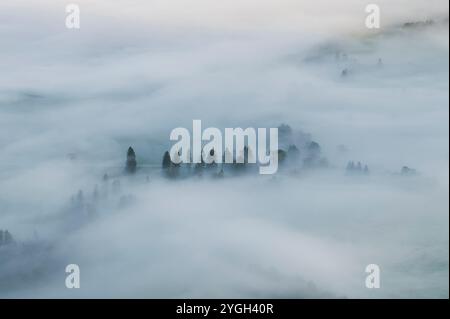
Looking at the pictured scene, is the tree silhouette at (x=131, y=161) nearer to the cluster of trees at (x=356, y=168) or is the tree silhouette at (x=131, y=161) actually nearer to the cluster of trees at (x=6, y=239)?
the cluster of trees at (x=6, y=239)

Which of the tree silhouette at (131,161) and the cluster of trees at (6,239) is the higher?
the tree silhouette at (131,161)

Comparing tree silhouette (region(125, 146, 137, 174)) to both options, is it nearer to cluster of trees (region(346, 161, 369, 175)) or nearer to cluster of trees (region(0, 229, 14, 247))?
Result: cluster of trees (region(0, 229, 14, 247))

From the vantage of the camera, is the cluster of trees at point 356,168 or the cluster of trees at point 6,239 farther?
the cluster of trees at point 356,168

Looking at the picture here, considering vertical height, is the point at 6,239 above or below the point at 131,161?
below

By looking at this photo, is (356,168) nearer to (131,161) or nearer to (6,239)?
(131,161)

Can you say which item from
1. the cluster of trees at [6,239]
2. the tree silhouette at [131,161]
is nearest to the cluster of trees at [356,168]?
the tree silhouette at [131,161]

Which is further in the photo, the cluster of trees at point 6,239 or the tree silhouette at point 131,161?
the tree silhouette at point 131,161

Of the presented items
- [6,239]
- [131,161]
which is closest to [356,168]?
[131,161]
